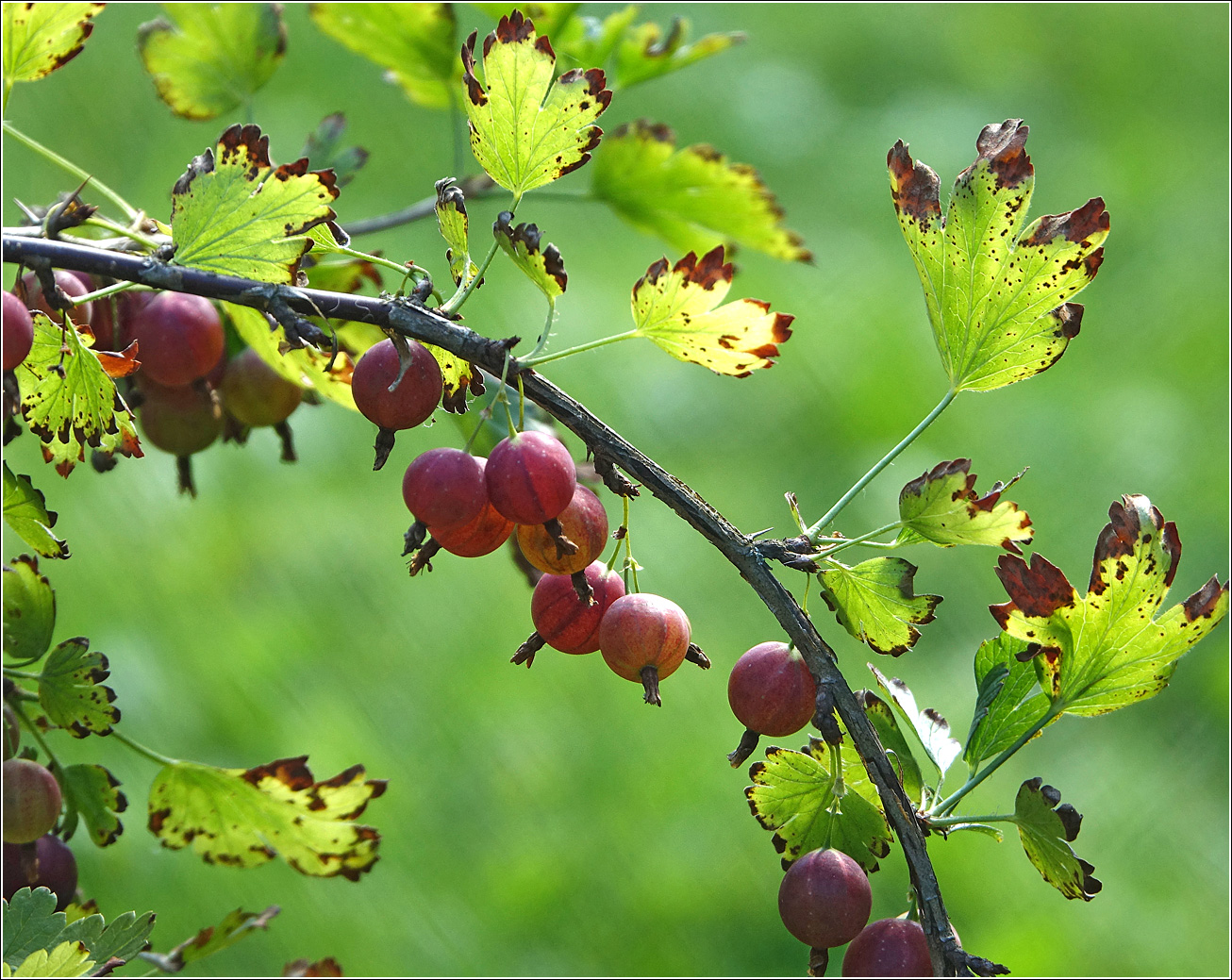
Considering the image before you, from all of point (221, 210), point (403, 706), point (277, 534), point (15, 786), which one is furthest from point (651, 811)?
point (221, 210)

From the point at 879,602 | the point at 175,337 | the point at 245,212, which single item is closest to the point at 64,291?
the point at 175,337

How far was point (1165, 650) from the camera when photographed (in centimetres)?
65

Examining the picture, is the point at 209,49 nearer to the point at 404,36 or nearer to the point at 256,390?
the point at 404,36

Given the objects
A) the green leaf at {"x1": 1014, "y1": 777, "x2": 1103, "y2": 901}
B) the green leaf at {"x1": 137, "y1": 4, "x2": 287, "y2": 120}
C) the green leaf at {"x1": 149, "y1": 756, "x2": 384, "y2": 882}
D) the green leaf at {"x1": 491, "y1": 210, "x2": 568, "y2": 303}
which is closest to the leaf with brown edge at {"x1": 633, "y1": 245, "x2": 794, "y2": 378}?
the green leaf at {"x1": 491, "y1": 210, "x2": 568, "y2": 303}

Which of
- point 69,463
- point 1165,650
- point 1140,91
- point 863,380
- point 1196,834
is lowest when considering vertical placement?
point 1196,834

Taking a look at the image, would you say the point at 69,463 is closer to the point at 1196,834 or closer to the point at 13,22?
the point at 13,22

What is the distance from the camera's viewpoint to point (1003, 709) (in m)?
0.70

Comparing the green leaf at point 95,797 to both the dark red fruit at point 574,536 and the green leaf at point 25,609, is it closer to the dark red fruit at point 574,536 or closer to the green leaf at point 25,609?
the green leaf at point 25,609

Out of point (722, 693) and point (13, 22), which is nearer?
point (13, 22)

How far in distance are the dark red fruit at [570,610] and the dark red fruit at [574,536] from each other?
24 mm

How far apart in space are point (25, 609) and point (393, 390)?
1.17 ft

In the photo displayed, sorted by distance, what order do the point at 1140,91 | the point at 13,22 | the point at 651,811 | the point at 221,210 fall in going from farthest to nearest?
the point at 1140,91, the point at 651,811, the point at 13,22, the point at 221,210

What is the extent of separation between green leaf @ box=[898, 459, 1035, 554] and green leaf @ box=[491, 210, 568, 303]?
21cm

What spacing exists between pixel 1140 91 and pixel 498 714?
240 cm
